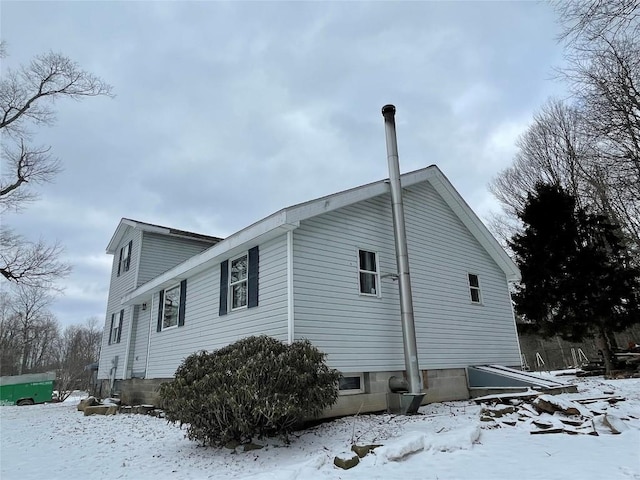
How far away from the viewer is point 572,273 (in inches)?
603

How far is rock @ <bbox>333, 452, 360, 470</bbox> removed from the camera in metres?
4.34

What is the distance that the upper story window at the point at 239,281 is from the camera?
887cm

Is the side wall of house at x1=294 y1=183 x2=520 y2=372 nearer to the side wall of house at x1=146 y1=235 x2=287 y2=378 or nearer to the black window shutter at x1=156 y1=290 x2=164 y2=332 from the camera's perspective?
the side wall of house at x1=146 y1=235 x2=287 y2=378

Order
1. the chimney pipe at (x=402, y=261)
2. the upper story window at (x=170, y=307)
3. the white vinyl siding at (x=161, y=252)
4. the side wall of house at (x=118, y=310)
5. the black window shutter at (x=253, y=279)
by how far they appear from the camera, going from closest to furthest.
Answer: the chimney pipe at (x=402, y=261), the black window shutter at (x=253, y=279), the upper story window at (x=170, y=307), the side wall of house at (x=118, y=310), the white vinyl siding at (x=161, y=252)

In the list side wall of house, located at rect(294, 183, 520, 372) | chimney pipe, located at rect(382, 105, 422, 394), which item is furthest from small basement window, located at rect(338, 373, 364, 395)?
chimney pipe, located at rect(382, 105, 422, 394)

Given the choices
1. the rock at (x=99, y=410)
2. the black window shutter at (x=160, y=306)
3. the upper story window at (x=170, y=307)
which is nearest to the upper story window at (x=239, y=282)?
the upper story window at (x=170, y=307)

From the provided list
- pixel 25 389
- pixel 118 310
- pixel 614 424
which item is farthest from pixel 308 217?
pixel 25 389

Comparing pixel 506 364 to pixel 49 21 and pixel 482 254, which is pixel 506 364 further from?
pixel 49 21

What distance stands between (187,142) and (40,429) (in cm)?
1224

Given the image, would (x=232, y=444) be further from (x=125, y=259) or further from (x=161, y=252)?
(x=125, y=259)

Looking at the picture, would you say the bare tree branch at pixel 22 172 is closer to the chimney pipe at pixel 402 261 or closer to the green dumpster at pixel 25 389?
the green dumpster at pixel 25 389

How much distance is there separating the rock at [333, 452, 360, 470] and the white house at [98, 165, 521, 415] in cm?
280

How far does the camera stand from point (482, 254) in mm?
12500

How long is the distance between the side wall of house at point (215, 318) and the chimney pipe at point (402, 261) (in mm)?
2706
